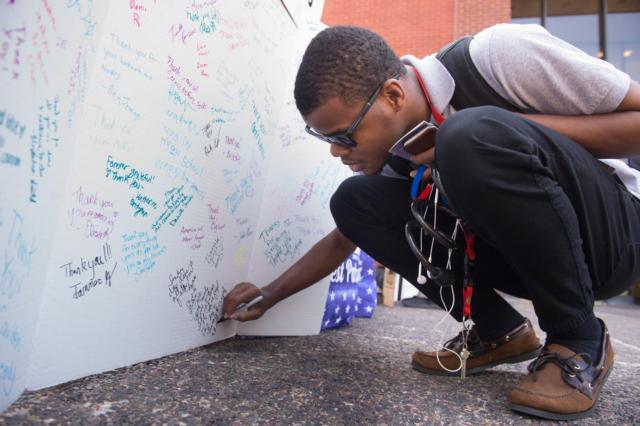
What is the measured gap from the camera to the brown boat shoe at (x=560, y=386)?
2.82ft

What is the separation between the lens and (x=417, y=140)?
106 centimetres

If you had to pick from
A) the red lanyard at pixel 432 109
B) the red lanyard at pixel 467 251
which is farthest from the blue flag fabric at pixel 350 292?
the red lanyard at pixel 432 109

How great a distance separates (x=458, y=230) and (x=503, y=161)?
359mm

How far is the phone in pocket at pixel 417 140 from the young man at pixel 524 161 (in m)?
0.02

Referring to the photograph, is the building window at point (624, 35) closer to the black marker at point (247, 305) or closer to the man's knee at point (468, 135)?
the man's knee at point (468, 135)

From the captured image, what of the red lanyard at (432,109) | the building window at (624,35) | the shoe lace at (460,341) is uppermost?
the building window at (624,35)

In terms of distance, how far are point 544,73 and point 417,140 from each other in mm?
304

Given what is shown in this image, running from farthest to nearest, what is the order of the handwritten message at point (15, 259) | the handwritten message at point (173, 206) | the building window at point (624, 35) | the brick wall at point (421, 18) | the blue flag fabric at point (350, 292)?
1. the brick wall at point (421, 18)
2. the building window at point (624, 35)
3. the blue flag fabric at point (350, 292)
4. the handwritten message at point (173, 206)
5. the handwritten message at point (15, 259)

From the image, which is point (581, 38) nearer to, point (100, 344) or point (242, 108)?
point (242, 108)

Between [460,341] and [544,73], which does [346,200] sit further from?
[544,73]

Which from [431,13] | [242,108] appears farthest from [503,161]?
[431,13]

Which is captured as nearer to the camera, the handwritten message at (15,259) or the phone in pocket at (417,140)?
the handwritten message at (15,259)

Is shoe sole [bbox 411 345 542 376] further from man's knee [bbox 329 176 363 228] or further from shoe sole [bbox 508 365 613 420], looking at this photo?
man's knee [bbox 329 176 363 228]

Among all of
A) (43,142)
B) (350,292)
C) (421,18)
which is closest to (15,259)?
(43,142)
